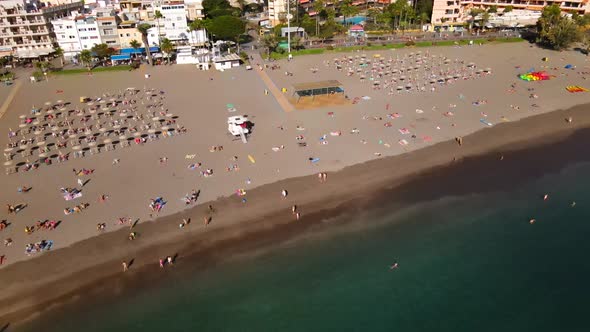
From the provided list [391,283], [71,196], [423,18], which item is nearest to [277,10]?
[423,18]

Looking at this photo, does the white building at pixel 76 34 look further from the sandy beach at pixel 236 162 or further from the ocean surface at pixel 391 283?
the ocean surface at pixel 391 283

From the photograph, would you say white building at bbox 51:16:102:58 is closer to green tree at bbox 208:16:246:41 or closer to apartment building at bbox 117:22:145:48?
apartment building at bbox 117:22:145:48

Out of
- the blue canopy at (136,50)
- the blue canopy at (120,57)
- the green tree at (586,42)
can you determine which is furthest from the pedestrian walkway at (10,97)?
the green tree at (586,42)

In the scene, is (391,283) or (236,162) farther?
(236,162)

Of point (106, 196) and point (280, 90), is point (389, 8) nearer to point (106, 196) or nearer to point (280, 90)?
point (280, 90)

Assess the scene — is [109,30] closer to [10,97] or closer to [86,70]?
[86,70]

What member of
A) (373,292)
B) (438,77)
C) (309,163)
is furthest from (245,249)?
(438,77)
